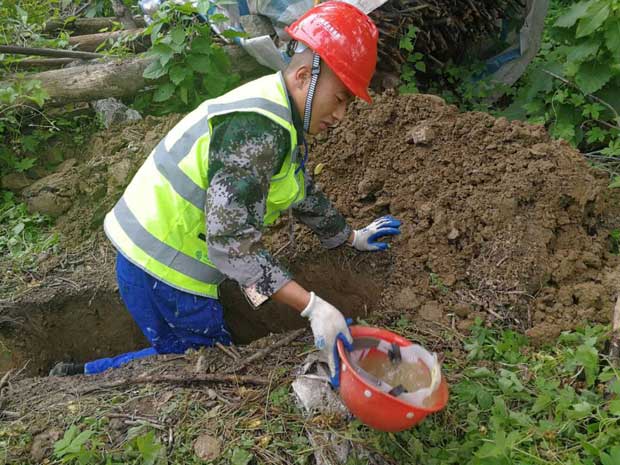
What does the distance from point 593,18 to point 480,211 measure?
1.33 metres

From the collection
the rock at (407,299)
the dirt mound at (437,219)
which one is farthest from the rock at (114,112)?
the rock at (407,299)

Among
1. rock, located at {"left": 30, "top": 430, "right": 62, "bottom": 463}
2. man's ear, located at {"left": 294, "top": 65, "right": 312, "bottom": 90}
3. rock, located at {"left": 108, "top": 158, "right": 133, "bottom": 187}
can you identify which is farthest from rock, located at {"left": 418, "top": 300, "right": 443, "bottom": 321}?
rock, located at {"left": 108, "top": 158, "right": 133, "bottom": 187}

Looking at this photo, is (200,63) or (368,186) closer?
(368,186)

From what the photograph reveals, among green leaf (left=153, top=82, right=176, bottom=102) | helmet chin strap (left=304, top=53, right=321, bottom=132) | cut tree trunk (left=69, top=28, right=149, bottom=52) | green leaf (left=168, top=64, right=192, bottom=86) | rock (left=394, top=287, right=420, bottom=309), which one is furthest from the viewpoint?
cut tree trunk (left=69, top=28, right=149, bottom=52)

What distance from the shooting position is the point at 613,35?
9.46ft

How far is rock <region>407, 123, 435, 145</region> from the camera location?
2.89 meters

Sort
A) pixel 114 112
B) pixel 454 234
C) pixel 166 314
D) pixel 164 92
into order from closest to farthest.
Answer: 1. pixel 166 314
2. pixel 454 234
3. pixel 164 92
4. pixel 114 112

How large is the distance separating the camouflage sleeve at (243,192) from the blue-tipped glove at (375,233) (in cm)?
90

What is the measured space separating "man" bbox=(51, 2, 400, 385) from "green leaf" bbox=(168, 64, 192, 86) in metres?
1.43

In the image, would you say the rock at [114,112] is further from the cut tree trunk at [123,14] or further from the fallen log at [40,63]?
the cut tree trunk at [123,14]

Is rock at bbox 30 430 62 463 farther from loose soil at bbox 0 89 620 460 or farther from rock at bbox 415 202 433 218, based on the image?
rock at bbox 415 202 433 218

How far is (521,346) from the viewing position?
2135mm

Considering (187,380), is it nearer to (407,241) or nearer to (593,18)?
(407,241)

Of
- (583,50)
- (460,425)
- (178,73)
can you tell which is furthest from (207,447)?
(583,50)
